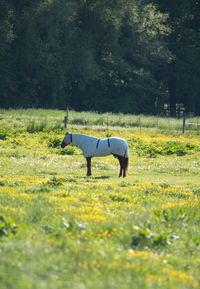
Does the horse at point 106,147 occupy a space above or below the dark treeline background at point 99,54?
below

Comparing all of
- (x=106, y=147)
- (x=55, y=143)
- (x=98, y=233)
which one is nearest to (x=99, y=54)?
(x=55, y=143)

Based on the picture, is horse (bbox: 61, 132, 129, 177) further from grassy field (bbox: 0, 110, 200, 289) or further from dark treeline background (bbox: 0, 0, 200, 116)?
dark treeline background (bbox: 0, 0, 200, 116)

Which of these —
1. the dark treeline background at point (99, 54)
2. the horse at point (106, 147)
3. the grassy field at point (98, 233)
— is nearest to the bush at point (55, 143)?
the grassy field at point (98, 233)

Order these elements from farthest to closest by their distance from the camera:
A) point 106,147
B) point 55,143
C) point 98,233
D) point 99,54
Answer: point 99,54 → point 55,143 → point 106,147 → point 98,233

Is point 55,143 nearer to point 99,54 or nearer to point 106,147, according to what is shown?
point 106,147

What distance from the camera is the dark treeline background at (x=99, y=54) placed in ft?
181

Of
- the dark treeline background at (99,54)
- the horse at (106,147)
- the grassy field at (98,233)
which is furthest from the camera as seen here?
the dark treeline background at (99,54)

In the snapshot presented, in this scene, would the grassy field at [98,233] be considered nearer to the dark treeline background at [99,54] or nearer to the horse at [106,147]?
the horse at [106,147]

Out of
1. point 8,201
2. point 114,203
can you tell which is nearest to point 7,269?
point 8,201

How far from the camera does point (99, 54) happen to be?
6669cm

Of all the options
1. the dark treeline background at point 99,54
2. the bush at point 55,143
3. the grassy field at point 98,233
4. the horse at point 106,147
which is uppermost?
the dark treeline background at point 99,54

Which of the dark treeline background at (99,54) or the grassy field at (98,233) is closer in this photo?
the grassy field at (98,233)

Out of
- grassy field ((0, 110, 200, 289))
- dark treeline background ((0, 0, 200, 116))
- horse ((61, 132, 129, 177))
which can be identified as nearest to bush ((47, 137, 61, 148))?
grassy field ((0, 110, 200, 289))

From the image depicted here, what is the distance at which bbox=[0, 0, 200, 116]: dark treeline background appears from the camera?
181ft
